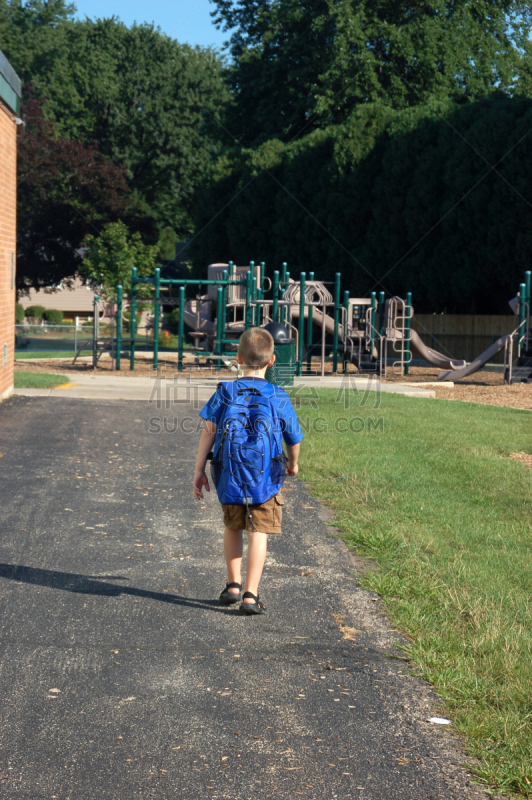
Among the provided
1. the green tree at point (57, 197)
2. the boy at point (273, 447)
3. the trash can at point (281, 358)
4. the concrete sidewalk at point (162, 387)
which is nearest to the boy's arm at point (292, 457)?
the boy at point (273, 447)

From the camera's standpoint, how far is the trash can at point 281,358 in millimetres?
17703

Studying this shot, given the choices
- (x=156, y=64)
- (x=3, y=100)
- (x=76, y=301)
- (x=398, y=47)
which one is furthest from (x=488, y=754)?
(x=76, y=301)

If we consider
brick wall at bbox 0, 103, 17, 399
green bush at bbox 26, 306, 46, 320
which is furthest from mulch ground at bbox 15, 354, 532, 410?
green bush at bbox 26, 306, 46, 320

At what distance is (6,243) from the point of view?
43.4ft

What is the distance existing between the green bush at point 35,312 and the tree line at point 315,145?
15.2 m

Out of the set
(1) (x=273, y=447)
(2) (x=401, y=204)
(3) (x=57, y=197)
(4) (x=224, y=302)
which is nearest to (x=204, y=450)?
(1) (x=273, y=447)

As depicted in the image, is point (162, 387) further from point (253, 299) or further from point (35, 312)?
point (35, 312)

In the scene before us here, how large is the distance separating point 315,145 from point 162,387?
1768cm

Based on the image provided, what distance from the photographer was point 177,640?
4.12 meters

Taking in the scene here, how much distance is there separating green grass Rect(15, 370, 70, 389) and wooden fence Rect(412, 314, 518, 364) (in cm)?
1588

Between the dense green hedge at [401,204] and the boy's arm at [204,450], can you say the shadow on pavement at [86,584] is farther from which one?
the dense green hedge at [401,204]

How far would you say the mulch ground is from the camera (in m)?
17.2

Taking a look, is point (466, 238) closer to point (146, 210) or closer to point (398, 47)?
point (398, 47)

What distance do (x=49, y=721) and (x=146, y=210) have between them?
43.8 metres
